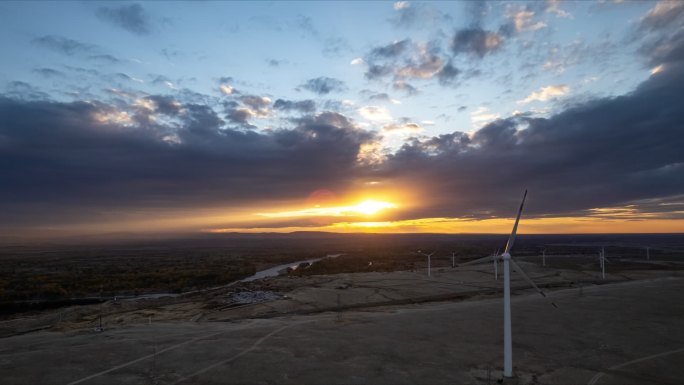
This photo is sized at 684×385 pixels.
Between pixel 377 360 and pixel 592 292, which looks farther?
pixel 592 292

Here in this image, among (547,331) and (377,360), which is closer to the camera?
(377,360)

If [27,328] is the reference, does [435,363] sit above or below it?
above

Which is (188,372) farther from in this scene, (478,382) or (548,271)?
(548,271)

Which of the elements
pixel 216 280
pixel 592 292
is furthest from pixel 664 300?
pixel 216 280

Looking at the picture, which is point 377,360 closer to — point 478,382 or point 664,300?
point 478,382

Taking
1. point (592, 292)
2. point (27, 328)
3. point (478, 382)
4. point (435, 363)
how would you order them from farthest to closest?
1. point (592, 292)
2. point (27, 328)
3. point (435, 363)
4. point (478, 382)

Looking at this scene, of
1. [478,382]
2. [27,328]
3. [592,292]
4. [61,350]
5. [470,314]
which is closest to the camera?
[478,382]

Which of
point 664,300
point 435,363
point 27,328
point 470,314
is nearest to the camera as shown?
point 435,363

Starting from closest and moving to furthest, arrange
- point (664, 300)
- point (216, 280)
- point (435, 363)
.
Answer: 1. point (435, 363)
2. point (664, 300)
3. point (216, 280)

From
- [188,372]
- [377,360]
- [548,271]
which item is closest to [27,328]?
[188,372]
